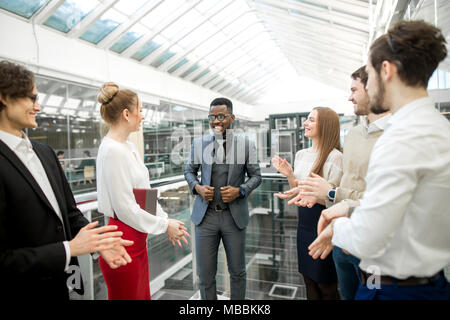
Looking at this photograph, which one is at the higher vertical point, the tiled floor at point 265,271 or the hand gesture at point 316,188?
the hand gesture at point 316,188

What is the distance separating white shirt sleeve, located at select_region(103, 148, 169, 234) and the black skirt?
106 centimetres

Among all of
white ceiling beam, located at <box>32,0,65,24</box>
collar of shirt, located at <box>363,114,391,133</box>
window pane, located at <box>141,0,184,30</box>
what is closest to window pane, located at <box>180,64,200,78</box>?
window pane, located at <box>141,0,184,30</box>

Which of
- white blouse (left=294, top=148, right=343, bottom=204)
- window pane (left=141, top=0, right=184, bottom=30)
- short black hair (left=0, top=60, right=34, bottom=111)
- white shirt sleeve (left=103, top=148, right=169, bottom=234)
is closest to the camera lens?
short black hair (left=0, top=60, right=34, bottom=111)

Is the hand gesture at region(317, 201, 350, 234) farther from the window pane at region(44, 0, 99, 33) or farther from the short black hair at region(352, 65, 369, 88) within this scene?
the window pane at region(44, 0, 99, 33)

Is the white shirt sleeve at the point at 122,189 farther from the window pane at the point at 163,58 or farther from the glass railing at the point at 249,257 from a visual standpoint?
the window pane at the point at 163,58

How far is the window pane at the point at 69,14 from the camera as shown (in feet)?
18.7

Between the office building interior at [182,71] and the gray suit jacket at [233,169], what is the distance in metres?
0.59

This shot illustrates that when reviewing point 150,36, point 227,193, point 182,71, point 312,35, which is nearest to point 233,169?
point 227,193

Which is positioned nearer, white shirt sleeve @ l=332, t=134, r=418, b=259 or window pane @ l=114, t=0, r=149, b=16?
white shirt sleeve @ l=332, t=134, r=418, b=259

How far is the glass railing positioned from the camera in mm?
2604

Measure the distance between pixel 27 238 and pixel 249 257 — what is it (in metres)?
2.72

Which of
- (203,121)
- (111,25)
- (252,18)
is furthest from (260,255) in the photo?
(203,121)

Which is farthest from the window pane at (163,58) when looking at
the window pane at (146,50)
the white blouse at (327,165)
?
the white blouse at (327,165)
